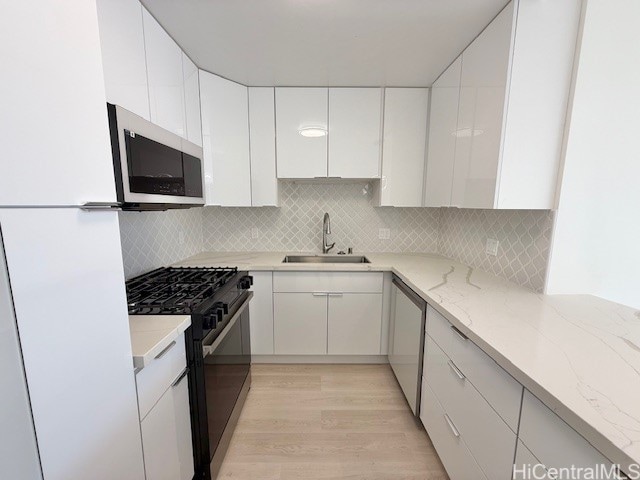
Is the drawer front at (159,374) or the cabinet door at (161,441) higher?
the drawer front at (159,374)

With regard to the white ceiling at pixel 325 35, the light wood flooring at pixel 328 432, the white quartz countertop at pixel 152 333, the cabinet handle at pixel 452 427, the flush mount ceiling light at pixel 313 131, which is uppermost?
the white ceiling at pixel 325 35

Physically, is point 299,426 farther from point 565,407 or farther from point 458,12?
point 458,12

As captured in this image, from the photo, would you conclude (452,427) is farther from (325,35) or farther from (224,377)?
(325,35)

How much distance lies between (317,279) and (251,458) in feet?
3.92

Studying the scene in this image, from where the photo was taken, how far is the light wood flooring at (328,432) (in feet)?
4.65

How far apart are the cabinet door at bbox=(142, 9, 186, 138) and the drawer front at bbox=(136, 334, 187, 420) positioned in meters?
1.14

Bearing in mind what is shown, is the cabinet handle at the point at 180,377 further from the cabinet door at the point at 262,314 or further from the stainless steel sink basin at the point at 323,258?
the stainless steel sink basin at the point at 323,258

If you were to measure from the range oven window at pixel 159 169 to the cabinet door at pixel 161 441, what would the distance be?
82 centimetres

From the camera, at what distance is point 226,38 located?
1.54 meters

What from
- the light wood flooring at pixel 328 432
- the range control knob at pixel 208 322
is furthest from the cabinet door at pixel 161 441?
the light wood flooring at pixel 328 432

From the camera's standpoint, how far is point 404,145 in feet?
7.34

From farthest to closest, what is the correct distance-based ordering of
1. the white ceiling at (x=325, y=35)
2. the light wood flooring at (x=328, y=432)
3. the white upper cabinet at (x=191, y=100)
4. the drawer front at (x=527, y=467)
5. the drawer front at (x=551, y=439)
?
the white upper cabinet at (x=191, y=100)
the light wood flooring at (x=328, y=432)
the white ceiling at (x=325, y=35)
the drawer front at (x=527, y=467)
the drawer front at (x=551, y=439)

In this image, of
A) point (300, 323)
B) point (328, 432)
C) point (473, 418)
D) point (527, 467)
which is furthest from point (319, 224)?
point (527, 467)
